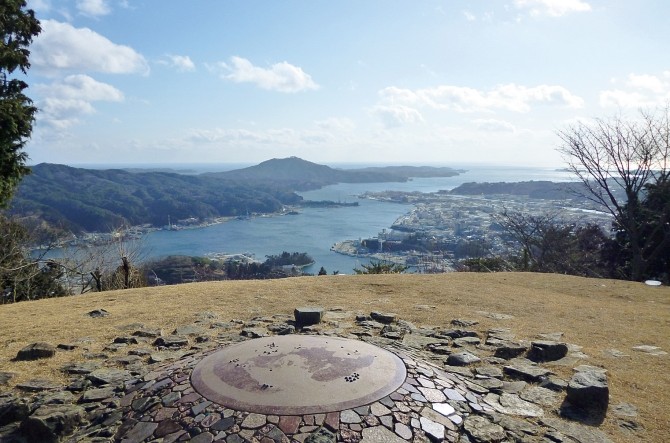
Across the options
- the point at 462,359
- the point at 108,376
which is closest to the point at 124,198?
the point at 108,376

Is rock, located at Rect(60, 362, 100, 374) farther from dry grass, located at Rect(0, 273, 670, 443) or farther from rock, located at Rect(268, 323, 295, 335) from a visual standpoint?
rock, located at Rect(268, 323, 295, 335)

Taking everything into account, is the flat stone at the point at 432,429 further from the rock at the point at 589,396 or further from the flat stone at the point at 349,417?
the rock at the point at 589,396

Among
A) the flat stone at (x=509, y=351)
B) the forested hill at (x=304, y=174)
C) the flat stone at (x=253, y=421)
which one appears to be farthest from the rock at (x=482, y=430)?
the forested hill at (x=304, y=174)

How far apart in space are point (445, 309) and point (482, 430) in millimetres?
4458

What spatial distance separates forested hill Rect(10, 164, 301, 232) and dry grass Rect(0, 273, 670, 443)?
19367 millimetres

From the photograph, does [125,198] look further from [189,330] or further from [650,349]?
[650,349]

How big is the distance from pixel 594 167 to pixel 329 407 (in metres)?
15.9

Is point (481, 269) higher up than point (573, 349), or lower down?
lower down

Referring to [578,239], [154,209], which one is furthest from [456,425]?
[154,209]

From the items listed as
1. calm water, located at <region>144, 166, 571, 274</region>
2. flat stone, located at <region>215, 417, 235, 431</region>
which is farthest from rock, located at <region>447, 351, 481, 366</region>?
calm water, located at <region>144, 166, 571, 274</region>

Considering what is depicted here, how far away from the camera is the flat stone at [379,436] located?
9.88 ft

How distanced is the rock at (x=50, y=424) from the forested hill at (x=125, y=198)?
24.0m

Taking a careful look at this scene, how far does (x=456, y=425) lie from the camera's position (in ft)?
10.9

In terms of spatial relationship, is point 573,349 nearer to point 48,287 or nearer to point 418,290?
point 418,290
